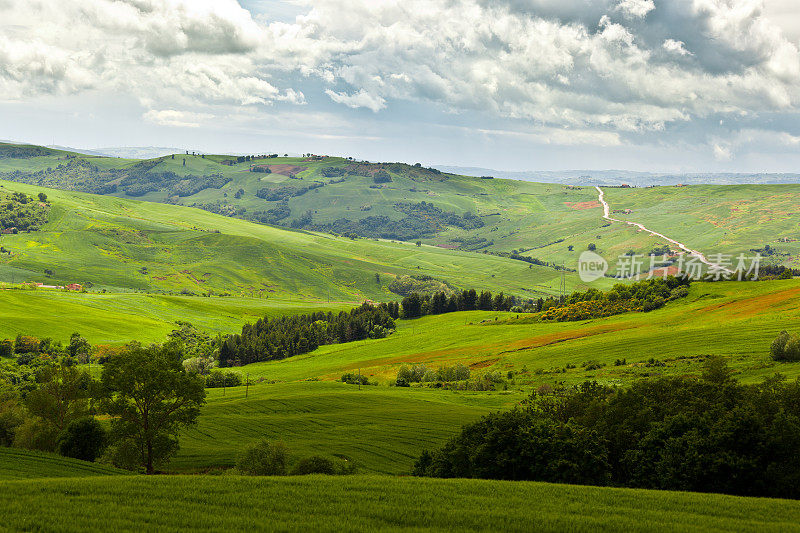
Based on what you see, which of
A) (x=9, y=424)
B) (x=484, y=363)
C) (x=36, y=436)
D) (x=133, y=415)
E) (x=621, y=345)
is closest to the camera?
(x=133, y=415)

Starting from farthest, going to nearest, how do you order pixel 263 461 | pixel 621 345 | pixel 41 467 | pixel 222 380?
pixel 222 380 < pixel 621 345 < pixel 263 461 < pixel 41 467

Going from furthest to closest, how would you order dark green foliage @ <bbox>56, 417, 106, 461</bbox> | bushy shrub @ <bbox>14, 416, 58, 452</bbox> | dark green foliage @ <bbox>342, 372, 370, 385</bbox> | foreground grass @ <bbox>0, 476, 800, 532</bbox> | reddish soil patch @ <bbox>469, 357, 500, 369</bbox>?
reddish soil patch @ <bbox>469, 357, 500, 369</bbox>
dark green foliage @ <bbox>342, 372, 370, 385</bbox>
bushy shrub @ <bbox>14, 416, 58, 452</bbox>
dark green foliage @ <bbox>56, 417, 106, 461</bbox>
foreground grass @ <bbox>0, 476, 800, 532</bbox>

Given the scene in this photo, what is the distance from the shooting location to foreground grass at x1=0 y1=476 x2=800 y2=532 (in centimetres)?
2844

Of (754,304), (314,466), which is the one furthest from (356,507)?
(754,304)

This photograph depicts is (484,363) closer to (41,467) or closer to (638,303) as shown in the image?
(638,303)

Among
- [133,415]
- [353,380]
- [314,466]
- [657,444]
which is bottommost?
[353,380]

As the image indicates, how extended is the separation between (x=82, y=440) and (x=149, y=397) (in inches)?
571

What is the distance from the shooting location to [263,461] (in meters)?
55.7

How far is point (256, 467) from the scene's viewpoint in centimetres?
5488

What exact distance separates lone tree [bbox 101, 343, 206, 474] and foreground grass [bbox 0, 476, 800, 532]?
19.8 m

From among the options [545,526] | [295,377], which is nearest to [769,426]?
[545,526]

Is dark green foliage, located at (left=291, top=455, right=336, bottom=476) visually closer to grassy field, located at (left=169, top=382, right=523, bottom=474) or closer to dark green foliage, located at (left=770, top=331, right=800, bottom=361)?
grassy field, located at (left=169, top=382, right=523, bottom=474)

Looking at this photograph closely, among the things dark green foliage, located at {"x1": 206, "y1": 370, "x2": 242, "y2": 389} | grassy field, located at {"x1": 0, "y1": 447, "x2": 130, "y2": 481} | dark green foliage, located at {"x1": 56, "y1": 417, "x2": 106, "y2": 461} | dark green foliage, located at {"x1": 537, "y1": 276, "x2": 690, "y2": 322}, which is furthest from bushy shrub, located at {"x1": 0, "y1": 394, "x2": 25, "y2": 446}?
dark green foliage, located at {"x1": 537, "y1": 276, "x2": 690, "y2": 322}

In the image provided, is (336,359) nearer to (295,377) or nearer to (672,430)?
(295,377)
